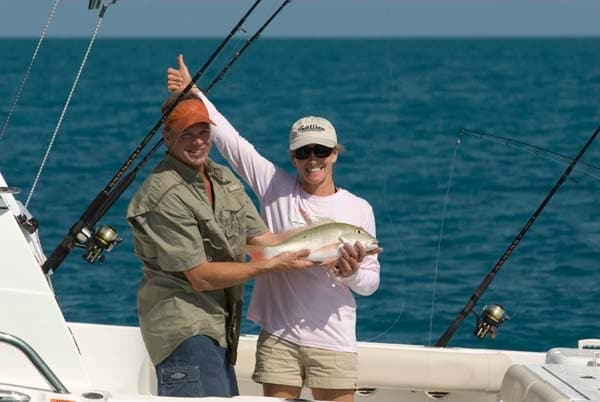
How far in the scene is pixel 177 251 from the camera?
423 centimetres

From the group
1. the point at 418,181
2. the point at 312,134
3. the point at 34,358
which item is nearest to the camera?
the point at 34,358

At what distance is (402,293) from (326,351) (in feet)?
25.9

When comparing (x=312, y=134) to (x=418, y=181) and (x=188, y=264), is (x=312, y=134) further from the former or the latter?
(x=418, y=181)

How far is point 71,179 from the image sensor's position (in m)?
20.8

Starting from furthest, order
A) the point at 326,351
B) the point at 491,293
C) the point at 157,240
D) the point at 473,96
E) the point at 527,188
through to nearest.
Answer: the point at 473,96
the point at 527,188
the point at 491,293
the point at 326,351
the point at 157,240

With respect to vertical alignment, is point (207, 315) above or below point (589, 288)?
below

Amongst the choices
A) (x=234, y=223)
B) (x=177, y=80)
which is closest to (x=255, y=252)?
(x=234, y=223)

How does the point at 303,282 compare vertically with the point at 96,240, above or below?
below

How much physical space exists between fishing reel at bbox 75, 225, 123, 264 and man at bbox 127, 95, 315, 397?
71cm

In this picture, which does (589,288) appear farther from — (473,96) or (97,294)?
(473,96)

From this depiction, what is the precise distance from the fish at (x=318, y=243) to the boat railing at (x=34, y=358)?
2.39ft

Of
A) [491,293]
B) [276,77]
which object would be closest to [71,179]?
[491,293]

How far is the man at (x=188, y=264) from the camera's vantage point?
14.0 feet

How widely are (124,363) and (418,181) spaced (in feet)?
54.5
